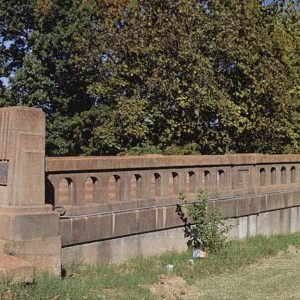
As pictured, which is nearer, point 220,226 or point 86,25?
point 220,226

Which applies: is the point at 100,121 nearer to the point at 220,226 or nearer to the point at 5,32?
the point at 5,32

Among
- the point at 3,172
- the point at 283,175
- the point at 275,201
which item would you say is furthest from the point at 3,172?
the point at 283,175

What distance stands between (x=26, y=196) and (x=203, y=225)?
10.9 feet

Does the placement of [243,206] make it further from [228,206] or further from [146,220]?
[146,220]

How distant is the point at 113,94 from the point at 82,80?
6835mm

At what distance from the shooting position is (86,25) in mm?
24953

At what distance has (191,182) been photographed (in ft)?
32.0

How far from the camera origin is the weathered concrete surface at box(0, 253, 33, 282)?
562cm

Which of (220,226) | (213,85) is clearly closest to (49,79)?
(213,85)

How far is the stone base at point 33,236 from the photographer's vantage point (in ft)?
21.3

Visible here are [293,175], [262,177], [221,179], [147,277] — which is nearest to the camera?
[147,277]

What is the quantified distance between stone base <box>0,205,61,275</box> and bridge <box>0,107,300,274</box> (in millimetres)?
11

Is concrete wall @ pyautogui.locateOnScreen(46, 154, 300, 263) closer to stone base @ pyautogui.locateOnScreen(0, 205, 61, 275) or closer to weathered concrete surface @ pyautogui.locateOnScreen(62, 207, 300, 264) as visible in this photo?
weathered concrete surface @ pyautogui.locateOnScreen(62, 207, 300, 264)

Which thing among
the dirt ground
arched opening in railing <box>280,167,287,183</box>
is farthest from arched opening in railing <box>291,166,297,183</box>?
the dirt ground
